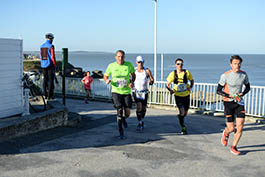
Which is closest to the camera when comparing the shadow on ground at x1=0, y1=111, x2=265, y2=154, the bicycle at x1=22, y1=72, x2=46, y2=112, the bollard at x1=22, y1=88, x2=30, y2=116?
the shadow on ground at x1=0, y1=111, x2=265, y2=154

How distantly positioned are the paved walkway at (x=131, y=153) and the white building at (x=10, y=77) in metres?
0.99

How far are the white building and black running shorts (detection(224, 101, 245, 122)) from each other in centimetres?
502

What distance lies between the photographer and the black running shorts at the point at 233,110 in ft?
21.9

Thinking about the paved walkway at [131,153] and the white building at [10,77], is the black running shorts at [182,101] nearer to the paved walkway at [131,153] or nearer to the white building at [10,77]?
the paved walkway at [131,153]

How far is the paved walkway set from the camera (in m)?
5.56

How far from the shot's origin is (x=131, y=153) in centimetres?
666

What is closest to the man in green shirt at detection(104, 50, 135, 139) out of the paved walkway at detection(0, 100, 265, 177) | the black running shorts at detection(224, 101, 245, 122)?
the paved walkway at detection(0, 100, 265, 177)

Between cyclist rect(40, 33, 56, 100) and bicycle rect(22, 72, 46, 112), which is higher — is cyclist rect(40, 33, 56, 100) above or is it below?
above

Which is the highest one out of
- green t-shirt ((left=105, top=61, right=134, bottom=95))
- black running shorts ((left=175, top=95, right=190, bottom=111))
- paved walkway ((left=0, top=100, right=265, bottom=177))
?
green t-shirt ((left=105, top=61, right=134, bottom=95))

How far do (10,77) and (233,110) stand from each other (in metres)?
5.23

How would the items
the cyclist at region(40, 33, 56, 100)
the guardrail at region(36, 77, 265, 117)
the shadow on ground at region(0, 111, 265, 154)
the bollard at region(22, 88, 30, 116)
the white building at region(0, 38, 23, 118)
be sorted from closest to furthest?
the shadow on ground at region(0, 111, 265, 154), the white building at region(0, 38, 23, 118), the bollard at region(22, 88, 30, 116), the cyclist at region(40, 33, 56, 100), the guardrail at region(36, 77, 265, 117)

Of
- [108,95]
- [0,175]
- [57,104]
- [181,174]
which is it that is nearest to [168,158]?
[181,174]

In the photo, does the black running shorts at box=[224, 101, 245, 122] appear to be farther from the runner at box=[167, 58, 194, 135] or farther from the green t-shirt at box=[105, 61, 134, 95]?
the green t-shirt at box=[105, 61, 134, 95]

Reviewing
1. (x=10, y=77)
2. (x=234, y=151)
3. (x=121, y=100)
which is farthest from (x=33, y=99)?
(x=234, y=151)
